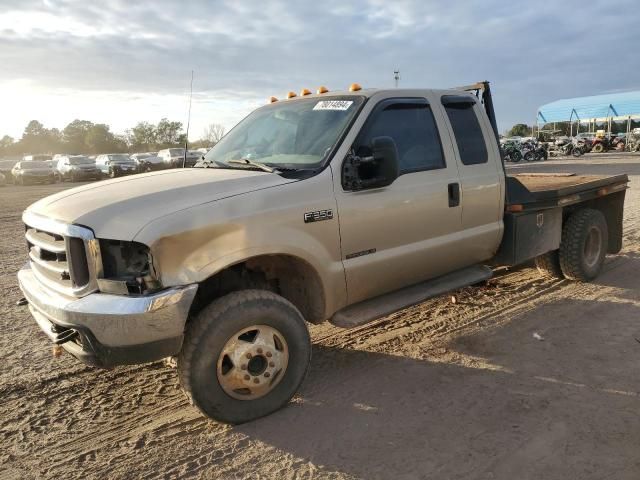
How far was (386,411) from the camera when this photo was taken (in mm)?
3398

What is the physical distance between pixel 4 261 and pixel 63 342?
6025 millimetres

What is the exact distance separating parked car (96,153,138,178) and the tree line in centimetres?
1795

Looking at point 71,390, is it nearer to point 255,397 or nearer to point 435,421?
point 255,397

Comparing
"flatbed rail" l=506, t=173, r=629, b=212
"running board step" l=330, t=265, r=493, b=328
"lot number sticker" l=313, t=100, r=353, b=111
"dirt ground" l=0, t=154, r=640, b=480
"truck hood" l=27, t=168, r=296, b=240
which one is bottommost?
"dirt ground" l=0, t=154, r=640, b=480

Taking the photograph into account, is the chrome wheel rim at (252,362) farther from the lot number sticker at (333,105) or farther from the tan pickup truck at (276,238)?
the lot number sticker at (333,105)

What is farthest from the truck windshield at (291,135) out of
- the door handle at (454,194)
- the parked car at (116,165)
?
the parked car at (116,165)

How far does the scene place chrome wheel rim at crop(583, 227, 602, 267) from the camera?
19.7 feet

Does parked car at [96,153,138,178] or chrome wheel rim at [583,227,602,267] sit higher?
parked car at [96,153,138,178]

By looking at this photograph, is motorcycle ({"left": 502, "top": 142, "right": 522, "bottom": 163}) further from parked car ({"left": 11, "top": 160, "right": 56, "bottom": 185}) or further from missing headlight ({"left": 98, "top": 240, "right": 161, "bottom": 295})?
missing headlight ({"left": 98, "top": 240, "right": 161, "bottom": 295})

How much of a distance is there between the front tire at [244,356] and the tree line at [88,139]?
50159 millimetres

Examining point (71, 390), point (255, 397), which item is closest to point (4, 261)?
point (71, 390)

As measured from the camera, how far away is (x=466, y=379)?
3793mm

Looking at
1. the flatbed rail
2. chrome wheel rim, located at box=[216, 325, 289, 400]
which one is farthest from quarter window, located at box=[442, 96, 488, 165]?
chrome wheel rim, located at box=[216, 325, 289, 400]

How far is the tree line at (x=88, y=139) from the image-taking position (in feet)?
189
